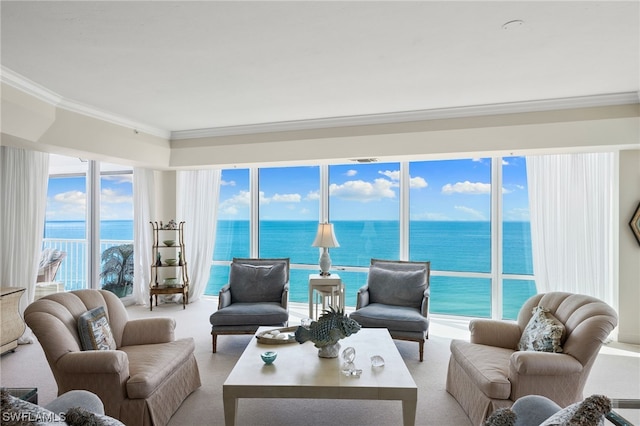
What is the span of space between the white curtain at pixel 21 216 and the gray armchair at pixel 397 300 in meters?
3.82

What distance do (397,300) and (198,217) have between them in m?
3.66

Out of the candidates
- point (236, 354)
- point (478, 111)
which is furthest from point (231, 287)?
point (478, 111)

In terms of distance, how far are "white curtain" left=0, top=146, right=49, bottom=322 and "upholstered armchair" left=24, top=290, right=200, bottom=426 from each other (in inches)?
82.7

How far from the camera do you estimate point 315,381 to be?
2.33 metres

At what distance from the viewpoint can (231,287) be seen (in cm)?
446

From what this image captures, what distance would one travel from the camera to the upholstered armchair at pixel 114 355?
2.36 m

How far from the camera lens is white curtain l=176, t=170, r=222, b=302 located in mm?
6258

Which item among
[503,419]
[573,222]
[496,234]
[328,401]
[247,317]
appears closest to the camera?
[503,419]

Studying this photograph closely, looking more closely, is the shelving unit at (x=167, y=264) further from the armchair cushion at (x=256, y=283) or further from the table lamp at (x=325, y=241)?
the table lamp at (x=325, y=241)

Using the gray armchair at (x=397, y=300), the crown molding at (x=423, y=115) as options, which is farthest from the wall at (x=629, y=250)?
the gray armchair at (x=397, y=300)

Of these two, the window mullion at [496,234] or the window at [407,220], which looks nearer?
the window mullion at [496,234]

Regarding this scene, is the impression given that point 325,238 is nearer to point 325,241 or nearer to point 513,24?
point 325,241

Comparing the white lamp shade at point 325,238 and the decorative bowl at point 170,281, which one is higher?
the white lamp shade at point 325,238

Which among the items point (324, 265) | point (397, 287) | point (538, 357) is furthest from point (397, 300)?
point (538, 357)
